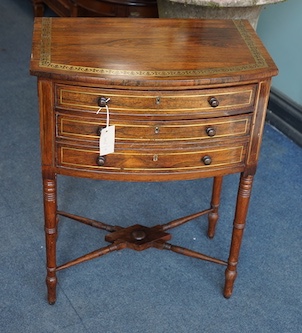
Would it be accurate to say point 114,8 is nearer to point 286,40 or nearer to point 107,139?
point 286,40

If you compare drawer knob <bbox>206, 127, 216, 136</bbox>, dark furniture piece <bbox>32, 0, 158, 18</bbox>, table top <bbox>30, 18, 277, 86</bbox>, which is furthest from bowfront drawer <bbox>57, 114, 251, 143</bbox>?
dark furniture piece <bbox>32, 0, 158, 18</bbox>

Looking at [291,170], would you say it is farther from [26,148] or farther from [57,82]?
[57,82]

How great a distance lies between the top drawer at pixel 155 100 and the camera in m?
1.53

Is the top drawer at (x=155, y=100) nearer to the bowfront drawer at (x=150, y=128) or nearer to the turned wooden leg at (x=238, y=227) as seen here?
the bowfront drawer at (x=150, y=128)

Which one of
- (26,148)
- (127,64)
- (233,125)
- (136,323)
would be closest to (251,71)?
(233,125)

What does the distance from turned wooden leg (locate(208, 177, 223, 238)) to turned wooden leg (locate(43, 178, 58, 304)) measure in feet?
1.88

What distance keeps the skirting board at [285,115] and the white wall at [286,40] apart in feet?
0.10

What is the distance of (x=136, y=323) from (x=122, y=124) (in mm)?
656

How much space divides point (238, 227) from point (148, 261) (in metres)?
0.39

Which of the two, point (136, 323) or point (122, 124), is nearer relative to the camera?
point (122, 124)

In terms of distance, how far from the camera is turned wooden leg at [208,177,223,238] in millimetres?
2131

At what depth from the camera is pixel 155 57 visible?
5.30 feet

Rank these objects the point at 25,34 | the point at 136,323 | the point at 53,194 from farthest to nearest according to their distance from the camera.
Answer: the point at 25,34, the point at 136,323, the point at 53,194

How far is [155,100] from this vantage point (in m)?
1.54
